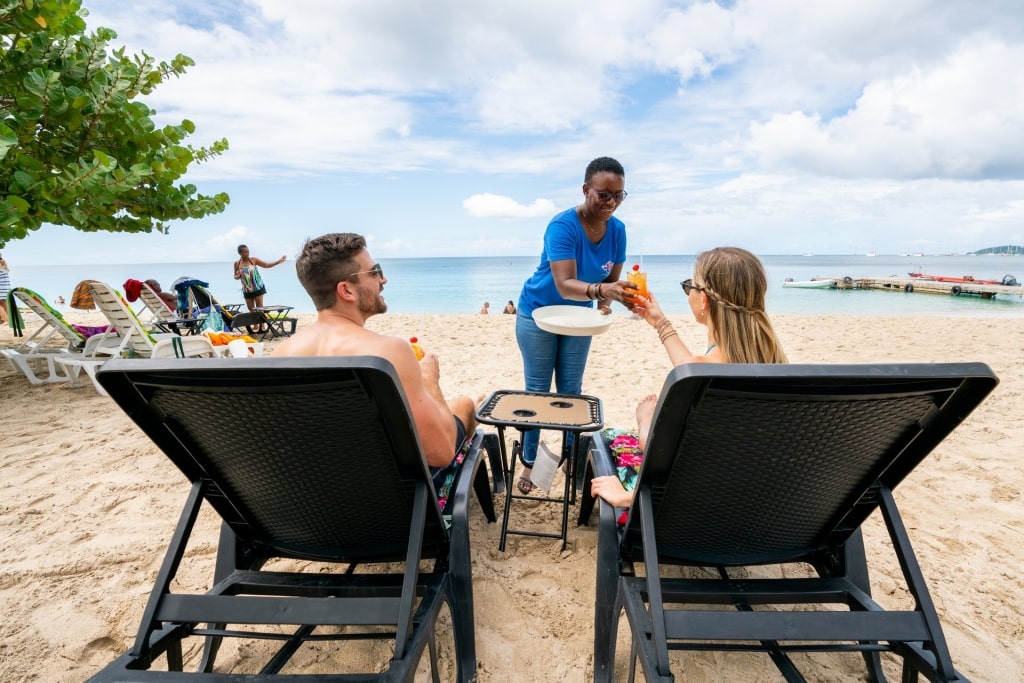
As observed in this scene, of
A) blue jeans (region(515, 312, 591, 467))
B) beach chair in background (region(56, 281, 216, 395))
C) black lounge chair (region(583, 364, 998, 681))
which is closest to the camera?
black lounge chair (region(583, 364, 998, 681))

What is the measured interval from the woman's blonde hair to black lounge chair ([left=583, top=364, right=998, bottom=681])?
499mm

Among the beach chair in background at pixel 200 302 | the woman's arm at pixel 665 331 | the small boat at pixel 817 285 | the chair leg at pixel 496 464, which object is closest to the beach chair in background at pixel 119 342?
the beach chair in background at pixel 200 302

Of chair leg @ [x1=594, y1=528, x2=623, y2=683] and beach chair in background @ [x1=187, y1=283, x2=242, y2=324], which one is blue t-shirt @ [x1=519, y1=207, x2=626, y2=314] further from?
beach chair in background @ [x1=187, y1=283, x2=242, y2=324]

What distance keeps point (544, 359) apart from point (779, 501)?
5.41 feet

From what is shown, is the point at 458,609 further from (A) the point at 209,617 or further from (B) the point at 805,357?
A: (B) the point at 805,357

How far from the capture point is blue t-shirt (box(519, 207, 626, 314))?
2.74 m

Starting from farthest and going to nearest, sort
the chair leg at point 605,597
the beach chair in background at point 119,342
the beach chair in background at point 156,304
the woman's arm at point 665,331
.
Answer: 1. the beach chair in background at point 156,304
2. the beach chair in background at point 119,342
3. the woman's arm at point 665,331
4. the chair leg at point 605,597

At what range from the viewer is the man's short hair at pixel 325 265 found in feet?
6.04

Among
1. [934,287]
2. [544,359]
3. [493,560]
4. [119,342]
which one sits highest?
[544,359]

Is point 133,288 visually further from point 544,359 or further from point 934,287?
point 934,287

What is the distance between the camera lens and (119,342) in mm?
5461

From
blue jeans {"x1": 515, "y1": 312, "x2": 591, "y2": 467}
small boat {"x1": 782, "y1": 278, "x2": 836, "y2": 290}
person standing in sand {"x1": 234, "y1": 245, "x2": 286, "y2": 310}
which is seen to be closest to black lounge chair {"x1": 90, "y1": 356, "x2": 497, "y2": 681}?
blue jeans {"x1": 515, "y1": 312, "x2": 591, "y2": 467}

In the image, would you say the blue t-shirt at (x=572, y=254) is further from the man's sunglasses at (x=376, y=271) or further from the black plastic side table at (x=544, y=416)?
the man's sunglasses at (x=376, y=271)

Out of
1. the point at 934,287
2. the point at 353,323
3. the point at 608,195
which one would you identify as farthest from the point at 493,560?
the point at 934,287
